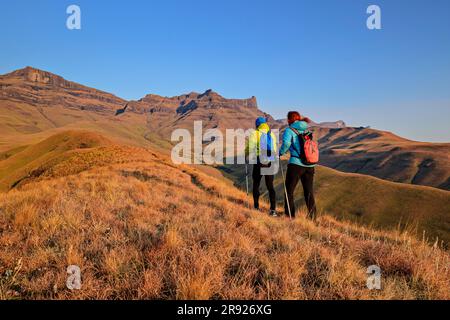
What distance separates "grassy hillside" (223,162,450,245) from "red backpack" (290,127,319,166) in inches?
2491

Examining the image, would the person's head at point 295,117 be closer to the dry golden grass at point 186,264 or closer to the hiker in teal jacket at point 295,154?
the hiker in teal jacket at point 295,154

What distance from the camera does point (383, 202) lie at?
83.2 metres

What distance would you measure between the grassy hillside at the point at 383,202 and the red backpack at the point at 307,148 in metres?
63.3

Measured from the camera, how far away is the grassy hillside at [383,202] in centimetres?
6994

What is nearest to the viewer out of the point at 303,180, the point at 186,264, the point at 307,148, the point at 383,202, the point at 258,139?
the point at 186,264

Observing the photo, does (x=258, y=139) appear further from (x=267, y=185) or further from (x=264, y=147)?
(x=267, y=185)

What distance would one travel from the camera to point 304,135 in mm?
7840

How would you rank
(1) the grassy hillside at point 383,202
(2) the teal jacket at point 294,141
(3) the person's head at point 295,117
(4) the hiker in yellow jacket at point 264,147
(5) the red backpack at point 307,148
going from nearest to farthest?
1. (5) the red backpack at point 307,148
2. (2) the teal jacket at point 294,141
3. (3) the person's head at point 295,117
4. (4) the hiker in yellow jacket at point 264,147
5. (1) the grassy hillside at point 383,202

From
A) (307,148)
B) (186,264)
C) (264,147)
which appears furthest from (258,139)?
(186,264)

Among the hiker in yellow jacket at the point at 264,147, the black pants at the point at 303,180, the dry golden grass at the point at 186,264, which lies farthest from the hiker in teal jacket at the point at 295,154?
the dry golden grass at the point at 186,264

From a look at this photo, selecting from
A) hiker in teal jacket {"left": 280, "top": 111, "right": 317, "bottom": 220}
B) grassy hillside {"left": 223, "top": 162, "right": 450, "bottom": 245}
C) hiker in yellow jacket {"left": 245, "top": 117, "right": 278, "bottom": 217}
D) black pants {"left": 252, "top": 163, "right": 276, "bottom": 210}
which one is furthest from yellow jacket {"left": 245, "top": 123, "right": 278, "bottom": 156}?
grassy hillside {"left": 223, "top": 162, "right": 450, "bottom": 245}

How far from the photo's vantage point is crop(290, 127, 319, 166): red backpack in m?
7.64

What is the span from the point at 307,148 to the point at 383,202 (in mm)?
91073
